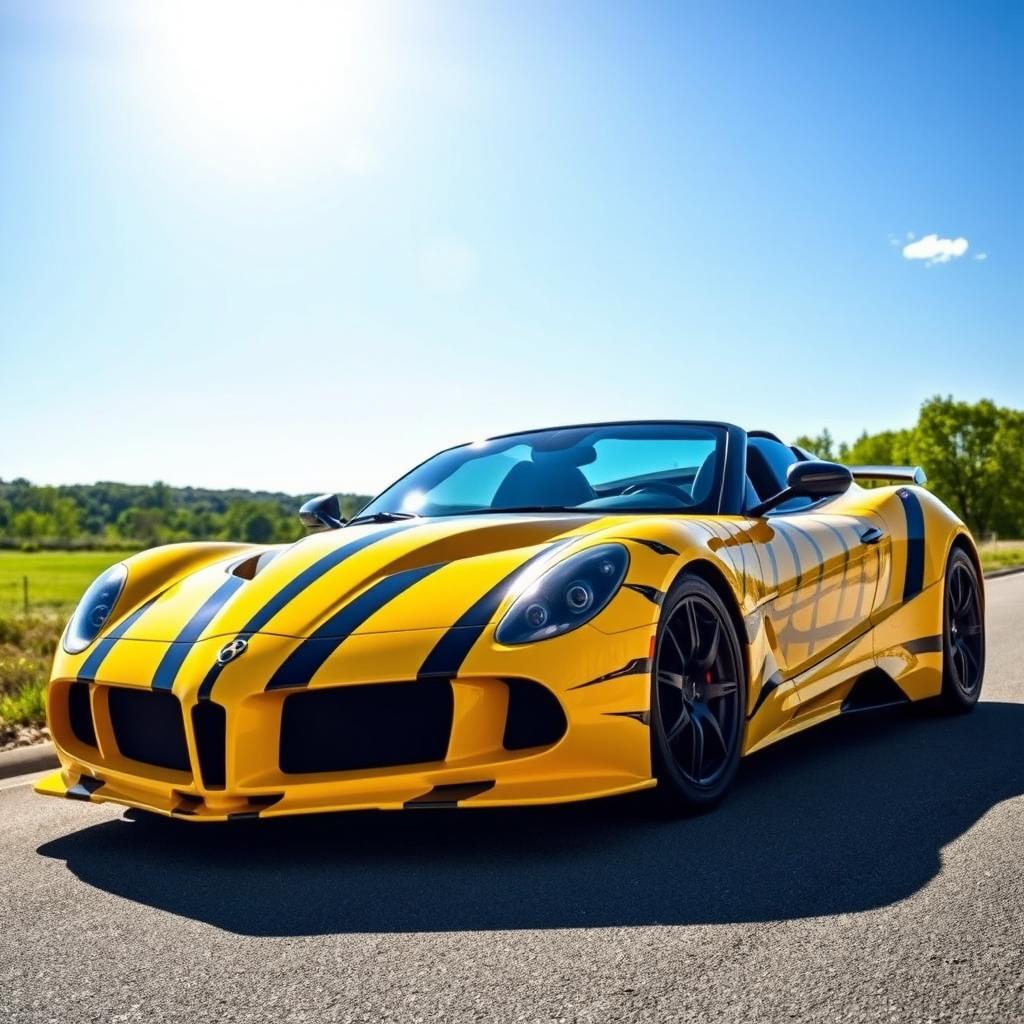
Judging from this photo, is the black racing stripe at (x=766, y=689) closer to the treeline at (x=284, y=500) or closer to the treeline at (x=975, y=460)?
the treeline at (x=284, y=500)

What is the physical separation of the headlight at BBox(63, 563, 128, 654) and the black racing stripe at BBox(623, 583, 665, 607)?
1739 mm

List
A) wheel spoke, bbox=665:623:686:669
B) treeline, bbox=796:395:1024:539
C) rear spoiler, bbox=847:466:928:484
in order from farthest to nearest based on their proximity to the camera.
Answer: treeline, bbox=796:395:1024:539 < rear spoiler, bbox=847:466:928:484 < wheel spoke, bbox=665:623:686:669

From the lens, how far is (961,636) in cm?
585

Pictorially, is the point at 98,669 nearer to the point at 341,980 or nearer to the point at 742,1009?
the point at 341,980

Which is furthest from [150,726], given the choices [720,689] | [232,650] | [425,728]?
[720,689]

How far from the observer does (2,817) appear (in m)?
4.22

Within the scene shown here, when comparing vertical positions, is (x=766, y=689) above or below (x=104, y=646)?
below

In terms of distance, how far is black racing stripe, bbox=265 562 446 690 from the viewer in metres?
3.25

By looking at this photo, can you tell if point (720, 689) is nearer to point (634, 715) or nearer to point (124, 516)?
point (634, 715)

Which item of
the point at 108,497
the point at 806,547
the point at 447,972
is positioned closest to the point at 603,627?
the point at 447,972

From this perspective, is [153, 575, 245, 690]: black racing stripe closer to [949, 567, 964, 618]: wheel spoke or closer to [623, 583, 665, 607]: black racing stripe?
[623, 583, 665, 607]: black racing stripe

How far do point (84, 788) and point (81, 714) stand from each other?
0.24 m

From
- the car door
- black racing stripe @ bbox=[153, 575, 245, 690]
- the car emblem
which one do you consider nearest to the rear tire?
the car door

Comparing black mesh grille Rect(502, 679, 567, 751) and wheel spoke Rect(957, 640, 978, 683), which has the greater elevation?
black mesh grille Rect(502, 679, 567, 751)
